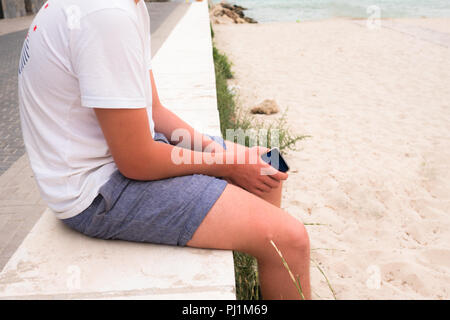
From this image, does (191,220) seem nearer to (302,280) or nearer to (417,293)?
(302,280)

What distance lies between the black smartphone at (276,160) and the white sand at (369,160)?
1.01 m

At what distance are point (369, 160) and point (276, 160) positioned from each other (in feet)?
9.11

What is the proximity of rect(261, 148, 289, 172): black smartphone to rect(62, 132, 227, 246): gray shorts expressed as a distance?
0.33 meters

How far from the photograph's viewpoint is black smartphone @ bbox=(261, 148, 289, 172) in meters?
1.79

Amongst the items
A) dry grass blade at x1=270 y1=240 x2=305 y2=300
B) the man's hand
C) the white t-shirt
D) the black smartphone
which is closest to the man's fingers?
the man's hand

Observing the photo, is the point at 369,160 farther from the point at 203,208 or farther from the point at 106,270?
the point at 106,270

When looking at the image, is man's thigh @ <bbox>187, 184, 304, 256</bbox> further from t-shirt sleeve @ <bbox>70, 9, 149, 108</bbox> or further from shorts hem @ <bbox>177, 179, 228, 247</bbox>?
t-shirt sleeve @ <bbox>70, 9, 149, 108</bbox>

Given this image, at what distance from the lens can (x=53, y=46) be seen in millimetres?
1322

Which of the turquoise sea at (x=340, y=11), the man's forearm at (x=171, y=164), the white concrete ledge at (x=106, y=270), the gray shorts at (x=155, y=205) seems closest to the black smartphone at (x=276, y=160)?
the man's forearm at (x=171, y=164)

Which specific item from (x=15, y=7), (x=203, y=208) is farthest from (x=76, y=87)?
(x=15, y=7)

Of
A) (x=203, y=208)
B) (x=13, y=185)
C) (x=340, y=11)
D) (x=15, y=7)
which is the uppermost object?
(x=15, y=7)

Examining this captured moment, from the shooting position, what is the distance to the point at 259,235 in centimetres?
150
